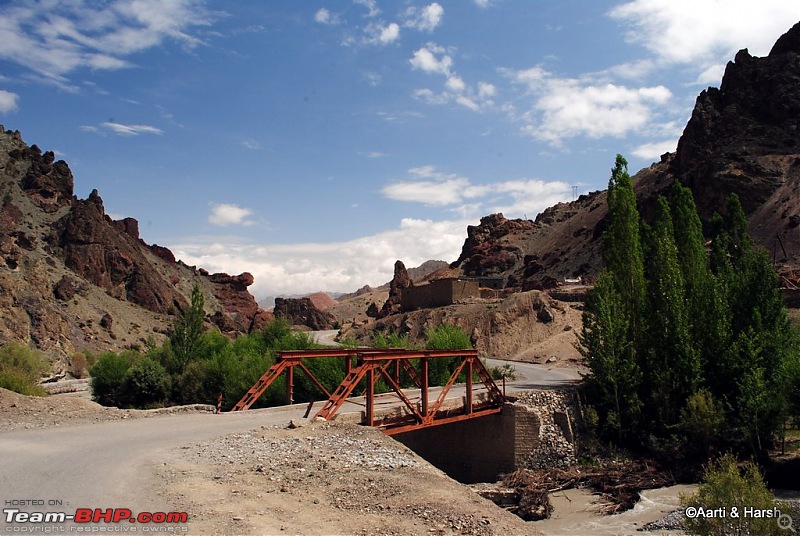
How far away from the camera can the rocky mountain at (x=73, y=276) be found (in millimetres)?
62656

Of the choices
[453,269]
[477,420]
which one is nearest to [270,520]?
[477,420]

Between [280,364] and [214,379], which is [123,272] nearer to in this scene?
[214,379]

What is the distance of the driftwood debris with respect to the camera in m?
20.6

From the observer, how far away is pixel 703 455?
82.8ft

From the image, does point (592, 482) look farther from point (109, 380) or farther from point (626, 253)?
point (109, 380)

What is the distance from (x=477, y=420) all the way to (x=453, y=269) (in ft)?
272

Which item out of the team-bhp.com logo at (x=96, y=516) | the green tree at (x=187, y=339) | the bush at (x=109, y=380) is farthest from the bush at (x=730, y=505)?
the bush at (x=109, y=380)

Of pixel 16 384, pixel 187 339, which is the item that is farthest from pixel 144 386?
pixel 16 384

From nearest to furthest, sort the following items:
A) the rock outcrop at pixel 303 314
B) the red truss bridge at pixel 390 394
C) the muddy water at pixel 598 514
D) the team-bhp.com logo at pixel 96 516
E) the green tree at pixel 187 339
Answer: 1. the team-bhp.com logo at pixel 96 516
2. the red truss bridge at pixel 390 394
3. the muddy water at pixel 598 514
4. the green tree at pixel 187 339
5. the rock outcrop at pixel 303 314

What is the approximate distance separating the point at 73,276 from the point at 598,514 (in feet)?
246

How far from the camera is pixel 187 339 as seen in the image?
40.2 m

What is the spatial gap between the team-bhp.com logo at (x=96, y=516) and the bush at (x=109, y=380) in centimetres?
2956

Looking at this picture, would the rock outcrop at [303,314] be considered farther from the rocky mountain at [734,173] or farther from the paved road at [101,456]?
the paved road at [101,456]

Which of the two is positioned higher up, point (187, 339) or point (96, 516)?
point (187, 339)
